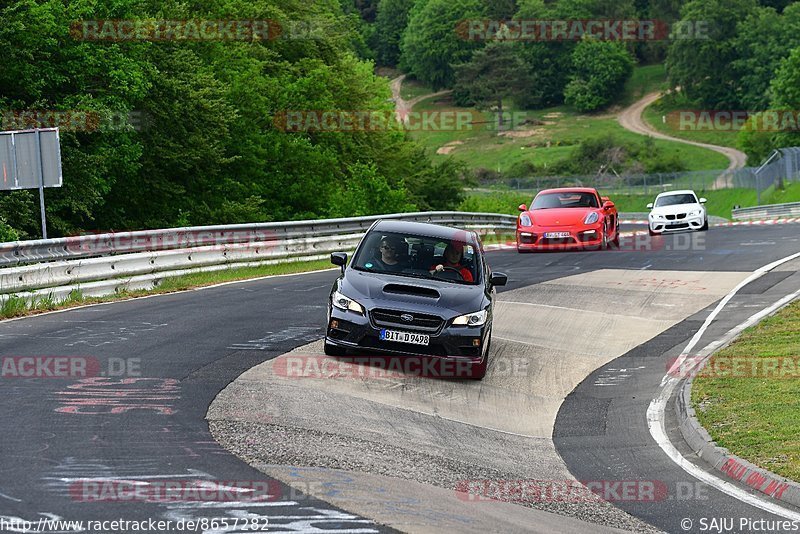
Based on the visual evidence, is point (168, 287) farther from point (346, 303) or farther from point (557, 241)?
point (557, 241)

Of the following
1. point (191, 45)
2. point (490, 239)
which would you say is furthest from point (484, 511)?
point (191, 45)

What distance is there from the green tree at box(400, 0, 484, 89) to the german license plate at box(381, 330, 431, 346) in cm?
15705

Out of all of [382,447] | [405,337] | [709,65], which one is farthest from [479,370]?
[709,65]

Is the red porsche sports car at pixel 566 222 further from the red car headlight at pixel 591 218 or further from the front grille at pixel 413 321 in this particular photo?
the front grille at pixel 413 321

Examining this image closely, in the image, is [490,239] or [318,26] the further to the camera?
[318,26]

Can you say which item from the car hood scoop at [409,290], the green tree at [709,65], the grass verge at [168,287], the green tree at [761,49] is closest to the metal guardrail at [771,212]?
the grass verge at [168,287]

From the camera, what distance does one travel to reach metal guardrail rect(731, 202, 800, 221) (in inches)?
2106

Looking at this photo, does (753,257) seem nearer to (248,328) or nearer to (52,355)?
(248,328)

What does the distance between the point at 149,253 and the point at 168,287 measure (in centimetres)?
69

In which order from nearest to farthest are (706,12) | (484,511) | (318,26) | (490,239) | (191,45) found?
(484,511) → (490,239) → (191,45) → (318,26) → (706,12)

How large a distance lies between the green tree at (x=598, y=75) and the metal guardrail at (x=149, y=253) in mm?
126140

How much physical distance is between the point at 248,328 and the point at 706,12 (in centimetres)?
14321

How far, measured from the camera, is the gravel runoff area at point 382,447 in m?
9.00

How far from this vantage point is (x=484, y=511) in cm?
820
